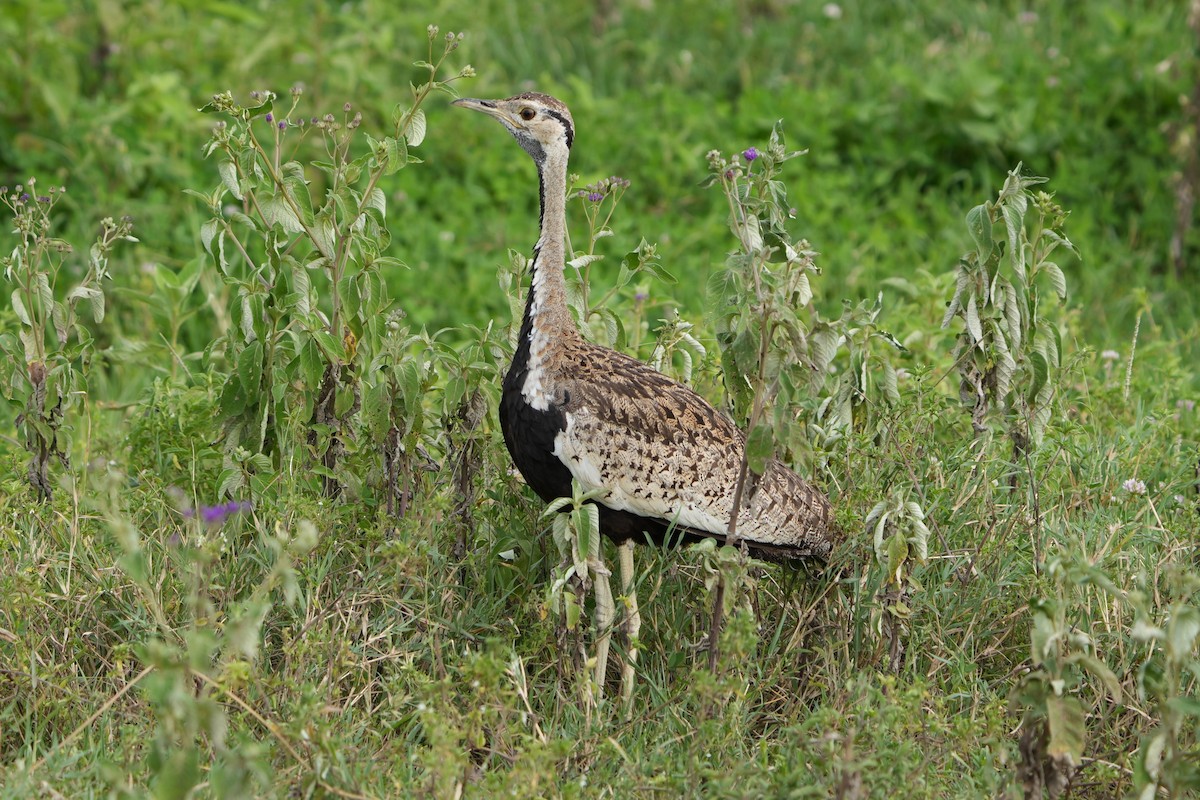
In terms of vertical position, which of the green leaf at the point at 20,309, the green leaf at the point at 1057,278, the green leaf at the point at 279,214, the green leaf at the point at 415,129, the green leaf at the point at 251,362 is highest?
the green leaf at the point at 415,129

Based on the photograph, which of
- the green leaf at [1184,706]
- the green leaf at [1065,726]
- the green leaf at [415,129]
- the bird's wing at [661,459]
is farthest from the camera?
the green leaf at [415,129]

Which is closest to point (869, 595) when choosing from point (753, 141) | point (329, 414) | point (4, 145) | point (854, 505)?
point (854, 505)

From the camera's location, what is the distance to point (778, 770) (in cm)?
336

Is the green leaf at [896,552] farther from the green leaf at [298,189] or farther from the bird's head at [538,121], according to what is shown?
the green leaf at [298,189]

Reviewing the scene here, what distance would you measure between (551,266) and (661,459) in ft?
1.88

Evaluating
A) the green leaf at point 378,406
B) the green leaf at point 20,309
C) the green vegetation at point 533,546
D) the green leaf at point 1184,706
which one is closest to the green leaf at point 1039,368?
the green vegetation at point 533,546

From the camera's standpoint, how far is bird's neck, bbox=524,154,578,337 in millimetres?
3863

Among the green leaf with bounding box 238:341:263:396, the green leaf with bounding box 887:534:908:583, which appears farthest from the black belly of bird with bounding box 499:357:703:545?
the green leaf with bounding box 238:341:263:396

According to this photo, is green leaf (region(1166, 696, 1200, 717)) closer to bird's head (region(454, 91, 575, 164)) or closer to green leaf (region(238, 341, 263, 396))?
bird's head (region(454, 91, 575, 164))

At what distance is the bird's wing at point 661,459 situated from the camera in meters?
3.74

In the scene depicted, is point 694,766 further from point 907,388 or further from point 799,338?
point 907,388

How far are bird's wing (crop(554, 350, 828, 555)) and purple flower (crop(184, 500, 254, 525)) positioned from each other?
0.80 metres

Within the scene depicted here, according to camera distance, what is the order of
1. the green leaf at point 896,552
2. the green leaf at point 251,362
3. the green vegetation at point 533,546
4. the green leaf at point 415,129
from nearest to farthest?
the green vegetation at point 533,546
the green leaf at point 896,552
the green leaf at point 415,129
the green leaf at point 251,362

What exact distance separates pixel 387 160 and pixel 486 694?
1395 mm
